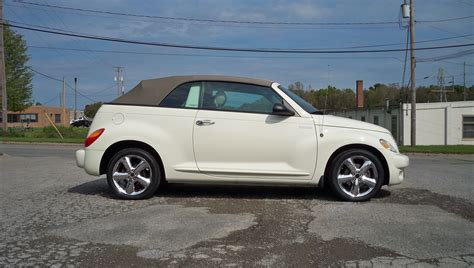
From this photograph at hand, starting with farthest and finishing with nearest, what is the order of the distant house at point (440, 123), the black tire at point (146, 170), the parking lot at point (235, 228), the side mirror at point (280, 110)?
the distant house at point (440, 123) → the black tire at point (146, 170) → the side mirror at point (280, 110) → the parking lot at point (235, 228)

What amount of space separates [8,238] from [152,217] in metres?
1.44

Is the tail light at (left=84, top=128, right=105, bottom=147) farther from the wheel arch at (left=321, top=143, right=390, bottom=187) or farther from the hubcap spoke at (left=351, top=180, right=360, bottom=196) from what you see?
the hubcap spoke at (left=351, top=180, right=360, bottom=196)

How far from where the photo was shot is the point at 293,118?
599 centimetres

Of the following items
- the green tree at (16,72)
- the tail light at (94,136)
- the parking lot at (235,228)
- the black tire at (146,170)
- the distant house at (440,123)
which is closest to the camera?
the parking lot at (235,228)

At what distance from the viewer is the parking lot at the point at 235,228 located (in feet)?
12.5

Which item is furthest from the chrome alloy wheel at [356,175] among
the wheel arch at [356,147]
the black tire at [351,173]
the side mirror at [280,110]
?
the side mirror at [280,110]

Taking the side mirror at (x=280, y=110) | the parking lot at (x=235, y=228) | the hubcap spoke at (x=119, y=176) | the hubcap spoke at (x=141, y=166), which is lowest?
the parking lot at (x=235, y=228)

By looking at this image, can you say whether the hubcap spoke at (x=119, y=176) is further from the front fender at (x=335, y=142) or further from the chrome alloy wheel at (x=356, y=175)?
the chrome alloy wheel at (x=356, y=175)

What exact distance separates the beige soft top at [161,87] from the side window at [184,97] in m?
0.06

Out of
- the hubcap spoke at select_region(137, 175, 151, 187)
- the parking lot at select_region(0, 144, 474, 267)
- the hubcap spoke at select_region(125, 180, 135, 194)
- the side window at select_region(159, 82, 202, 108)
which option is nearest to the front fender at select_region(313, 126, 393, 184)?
the parking lot at select_region(0, 144, 474, 267)

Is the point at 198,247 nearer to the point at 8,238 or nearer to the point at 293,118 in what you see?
the point at 8,238

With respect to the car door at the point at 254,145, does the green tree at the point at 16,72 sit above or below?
above

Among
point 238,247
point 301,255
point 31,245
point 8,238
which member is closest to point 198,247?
point 238,247

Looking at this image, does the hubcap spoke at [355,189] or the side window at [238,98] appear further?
the side window at [238,98]
